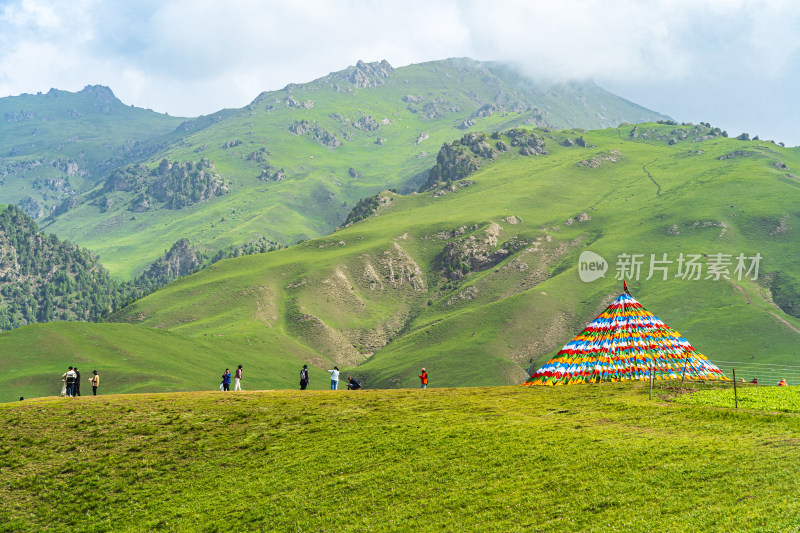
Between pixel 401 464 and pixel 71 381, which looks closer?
pixel 401 464

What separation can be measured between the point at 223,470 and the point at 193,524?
8807 mm

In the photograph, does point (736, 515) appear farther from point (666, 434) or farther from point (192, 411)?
point (192, 411)

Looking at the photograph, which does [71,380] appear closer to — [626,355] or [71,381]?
[71,381]

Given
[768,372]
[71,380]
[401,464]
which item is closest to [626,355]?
[401,464]

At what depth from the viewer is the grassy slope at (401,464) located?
122 ft

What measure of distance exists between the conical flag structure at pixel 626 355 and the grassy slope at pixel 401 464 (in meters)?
5.79

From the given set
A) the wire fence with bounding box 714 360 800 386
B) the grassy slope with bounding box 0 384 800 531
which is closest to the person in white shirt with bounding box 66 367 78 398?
the grassy slope with bounding box 0 384 800 531

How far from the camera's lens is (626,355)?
3012 inches

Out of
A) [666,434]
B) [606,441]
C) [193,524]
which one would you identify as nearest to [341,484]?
[193,524]

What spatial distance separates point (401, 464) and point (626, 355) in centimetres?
3701

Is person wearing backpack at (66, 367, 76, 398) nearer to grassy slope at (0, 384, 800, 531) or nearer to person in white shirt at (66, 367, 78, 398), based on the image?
person in white shirt at (66, 367, 78, 398)

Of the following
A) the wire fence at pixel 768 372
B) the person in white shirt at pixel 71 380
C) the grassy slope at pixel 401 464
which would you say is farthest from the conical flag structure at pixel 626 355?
the wire fence at pixel 768 372

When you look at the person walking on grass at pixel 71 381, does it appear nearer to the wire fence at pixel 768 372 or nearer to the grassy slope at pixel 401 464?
the grassy slope at pixel 401 464

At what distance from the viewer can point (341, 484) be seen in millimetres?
47406
